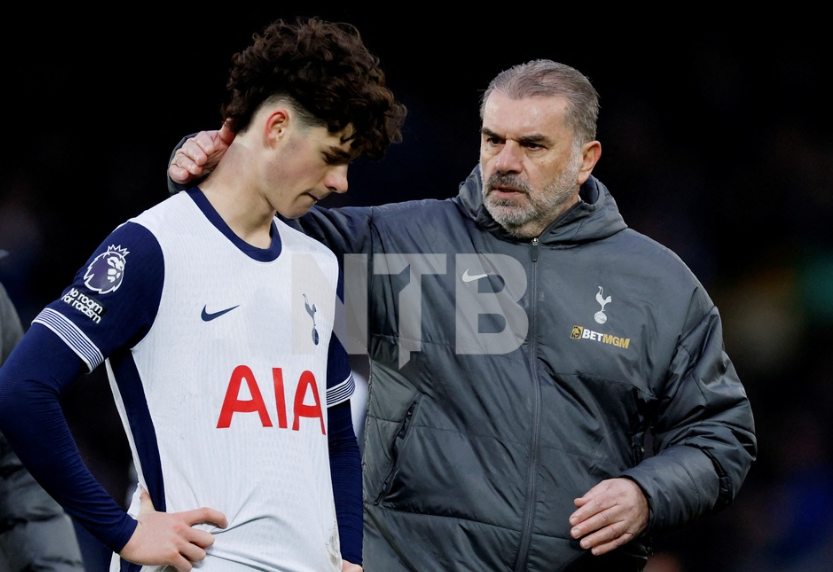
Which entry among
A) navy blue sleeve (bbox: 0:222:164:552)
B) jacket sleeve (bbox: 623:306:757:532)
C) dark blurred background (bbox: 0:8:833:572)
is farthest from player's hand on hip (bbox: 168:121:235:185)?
dark blurred background (bbox: 0:8:833:572)

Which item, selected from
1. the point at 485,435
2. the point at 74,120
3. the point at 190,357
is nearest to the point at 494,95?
the point at 485,435

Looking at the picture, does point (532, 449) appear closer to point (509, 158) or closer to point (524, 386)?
point (524, 386)

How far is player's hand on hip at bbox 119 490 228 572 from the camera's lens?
1.84 meters

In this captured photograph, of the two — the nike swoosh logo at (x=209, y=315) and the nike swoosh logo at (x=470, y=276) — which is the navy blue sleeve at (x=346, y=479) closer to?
the nike swoosh logo at (x=209, y=315)

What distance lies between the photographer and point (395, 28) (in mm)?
5984

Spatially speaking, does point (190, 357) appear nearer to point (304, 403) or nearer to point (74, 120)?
point (304, 403)

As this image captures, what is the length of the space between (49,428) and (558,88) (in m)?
1.76

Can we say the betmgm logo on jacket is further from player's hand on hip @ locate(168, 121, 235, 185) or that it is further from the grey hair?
player's hand on hip @ locate(168, 121, 235, 185)

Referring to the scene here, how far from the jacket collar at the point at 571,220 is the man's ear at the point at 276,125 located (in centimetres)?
94

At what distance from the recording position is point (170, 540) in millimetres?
1842

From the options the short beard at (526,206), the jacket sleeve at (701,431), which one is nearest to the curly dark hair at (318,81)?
the short beard at (526,206)

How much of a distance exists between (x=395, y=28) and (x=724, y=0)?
188 cm

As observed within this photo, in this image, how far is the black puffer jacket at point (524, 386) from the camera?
2699 millimetres

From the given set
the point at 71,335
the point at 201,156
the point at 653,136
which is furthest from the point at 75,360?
the point at 653,136
